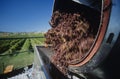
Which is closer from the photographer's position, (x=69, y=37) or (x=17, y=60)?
(x=69, y=37)

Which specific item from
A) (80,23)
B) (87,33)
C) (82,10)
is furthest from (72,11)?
(87,33)

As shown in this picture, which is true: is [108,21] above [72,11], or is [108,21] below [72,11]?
below

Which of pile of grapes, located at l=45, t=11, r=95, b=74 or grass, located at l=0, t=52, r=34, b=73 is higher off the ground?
pile of grapes, located at l=45, t=11, r=95, b=74

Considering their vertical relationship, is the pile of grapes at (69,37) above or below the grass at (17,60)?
above

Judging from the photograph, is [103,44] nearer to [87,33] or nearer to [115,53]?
[115,53]

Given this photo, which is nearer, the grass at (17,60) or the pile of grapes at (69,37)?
the pile of grapes at (69,37)

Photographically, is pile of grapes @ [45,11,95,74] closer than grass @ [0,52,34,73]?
Yes

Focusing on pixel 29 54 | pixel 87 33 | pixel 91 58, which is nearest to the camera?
pixel 91 58

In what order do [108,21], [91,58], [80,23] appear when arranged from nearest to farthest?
[108,21]
[91,58]
[80,23]

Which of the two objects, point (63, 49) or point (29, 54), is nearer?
point (63, 49)

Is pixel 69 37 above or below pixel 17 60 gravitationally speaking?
A: above

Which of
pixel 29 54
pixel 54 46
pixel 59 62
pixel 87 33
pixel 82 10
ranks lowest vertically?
pixel 29 54
